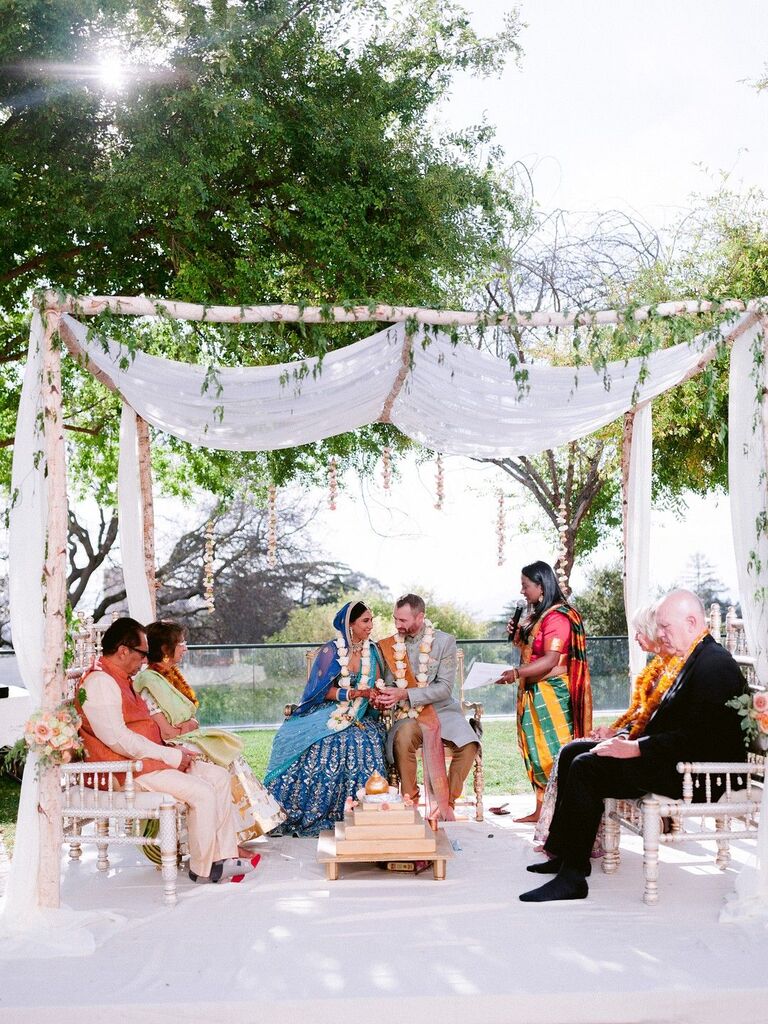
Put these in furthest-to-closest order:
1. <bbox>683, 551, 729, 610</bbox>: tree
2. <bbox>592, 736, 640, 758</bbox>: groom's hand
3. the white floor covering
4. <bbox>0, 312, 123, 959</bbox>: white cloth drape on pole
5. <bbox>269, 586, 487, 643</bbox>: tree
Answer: <bbox>683, 551, 729, 610</bbox>: tree < <bbox>269, 586, 487, 643</bbox>: tree < <bbox>592, 736, 640, 758</bbox>: groom's hand < <bbox>0, 312, 123, 959</bbox>: white cloth drape on pole < the white floor covering

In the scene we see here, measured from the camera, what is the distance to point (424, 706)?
6.67 meters

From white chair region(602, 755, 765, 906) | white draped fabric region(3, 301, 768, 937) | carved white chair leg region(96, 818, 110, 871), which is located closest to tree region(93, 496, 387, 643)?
carved white chair leg region(96, 818, 110, 871)

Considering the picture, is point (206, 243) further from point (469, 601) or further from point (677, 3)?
point (469, 601)

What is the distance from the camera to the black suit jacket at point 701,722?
501cm

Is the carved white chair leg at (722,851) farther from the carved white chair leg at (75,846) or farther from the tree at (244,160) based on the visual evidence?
the tree at (244,160)

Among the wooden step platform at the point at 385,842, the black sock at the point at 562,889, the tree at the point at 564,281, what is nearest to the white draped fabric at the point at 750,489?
the black sock at the point at 562,889

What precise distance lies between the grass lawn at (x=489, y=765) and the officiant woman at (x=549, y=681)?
7.09 feet

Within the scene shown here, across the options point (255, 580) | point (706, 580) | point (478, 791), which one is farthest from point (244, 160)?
point (706, 580)

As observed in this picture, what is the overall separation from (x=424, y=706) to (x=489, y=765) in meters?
4.20

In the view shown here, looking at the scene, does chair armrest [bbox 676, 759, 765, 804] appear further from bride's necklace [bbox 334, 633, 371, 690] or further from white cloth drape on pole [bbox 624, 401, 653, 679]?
bride's necklace [bbox 334, 633, 371, 690]

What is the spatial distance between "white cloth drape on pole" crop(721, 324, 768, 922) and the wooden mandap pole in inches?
121

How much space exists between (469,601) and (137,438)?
15.5m

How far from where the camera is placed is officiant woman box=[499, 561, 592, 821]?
6.38 metres

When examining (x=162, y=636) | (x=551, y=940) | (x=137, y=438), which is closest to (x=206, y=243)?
(x=137, y=438)
